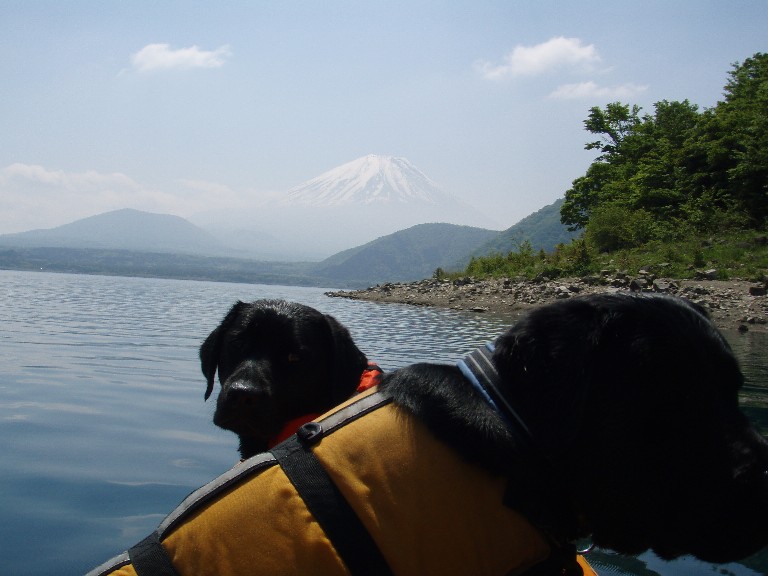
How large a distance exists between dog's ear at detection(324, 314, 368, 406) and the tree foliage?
30928mm

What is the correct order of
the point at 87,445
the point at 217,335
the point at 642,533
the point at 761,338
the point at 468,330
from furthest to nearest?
the point at 468,330 → the point at 761,338 → the point at 87,445 → the point at 217,335 → the point at 642,533

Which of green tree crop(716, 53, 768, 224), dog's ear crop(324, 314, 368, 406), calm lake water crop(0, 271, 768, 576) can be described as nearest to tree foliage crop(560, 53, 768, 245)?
green tree crop(716, 53, 768, 224)

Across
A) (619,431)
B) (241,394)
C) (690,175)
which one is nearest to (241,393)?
(241,394)

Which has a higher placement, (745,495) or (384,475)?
(384,475)

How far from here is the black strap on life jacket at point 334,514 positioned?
70.6 inches

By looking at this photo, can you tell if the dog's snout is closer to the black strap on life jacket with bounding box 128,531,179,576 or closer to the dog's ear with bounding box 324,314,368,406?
the dog's ear with bounding box 324,314,368,406

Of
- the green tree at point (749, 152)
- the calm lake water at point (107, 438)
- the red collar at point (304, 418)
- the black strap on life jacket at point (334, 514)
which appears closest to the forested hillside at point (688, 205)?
the green tree at point (749, 152)

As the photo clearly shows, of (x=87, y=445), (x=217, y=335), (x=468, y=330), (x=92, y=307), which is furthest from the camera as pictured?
(x=92, y=307)

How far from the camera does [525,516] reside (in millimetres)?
1888

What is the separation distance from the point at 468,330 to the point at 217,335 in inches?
572

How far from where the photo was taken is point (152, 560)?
1.89 metres

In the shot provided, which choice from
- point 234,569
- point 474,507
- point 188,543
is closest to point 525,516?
point 474,507

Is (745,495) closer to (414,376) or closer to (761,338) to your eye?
(414,376)

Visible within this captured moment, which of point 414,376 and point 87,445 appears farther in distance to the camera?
point 87,445
